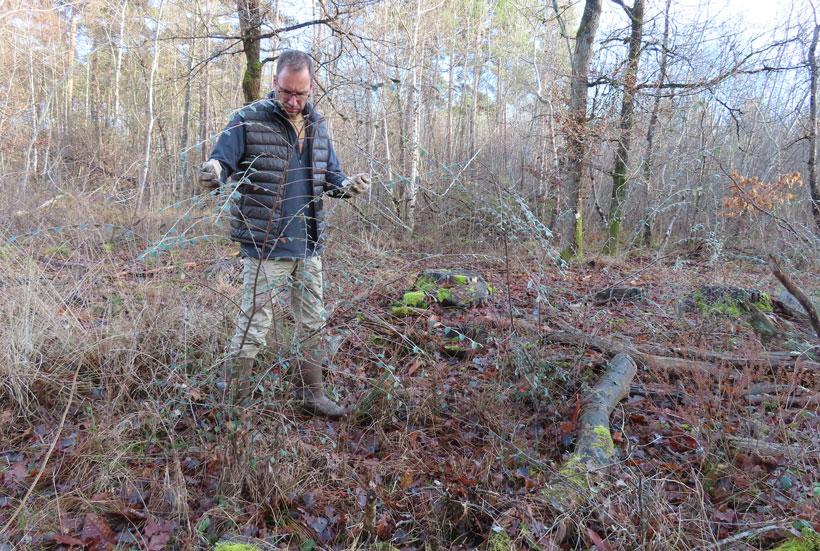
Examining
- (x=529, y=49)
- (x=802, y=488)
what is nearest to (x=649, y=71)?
(x=802, y=488)

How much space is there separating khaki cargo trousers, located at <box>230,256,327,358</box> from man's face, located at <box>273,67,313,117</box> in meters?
0.84

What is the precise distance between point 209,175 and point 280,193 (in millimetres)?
331

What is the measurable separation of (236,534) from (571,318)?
9.98 feet

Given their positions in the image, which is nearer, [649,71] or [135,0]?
[649,71]

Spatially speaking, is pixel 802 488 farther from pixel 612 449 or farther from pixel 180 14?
pixel 180 14

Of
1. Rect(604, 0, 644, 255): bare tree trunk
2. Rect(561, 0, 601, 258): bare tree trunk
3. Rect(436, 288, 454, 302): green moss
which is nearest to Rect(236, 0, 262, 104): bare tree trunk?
Rect(436, 288, 454, 302): green moss

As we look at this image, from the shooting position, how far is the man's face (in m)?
2.32

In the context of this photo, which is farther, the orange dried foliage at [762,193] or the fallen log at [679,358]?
the orange dried foliage at [762,193]

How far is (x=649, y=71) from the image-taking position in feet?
25.2


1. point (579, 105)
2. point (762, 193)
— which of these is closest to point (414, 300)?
point (579, 105)

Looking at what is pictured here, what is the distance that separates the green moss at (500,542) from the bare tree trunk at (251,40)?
6.58 metres

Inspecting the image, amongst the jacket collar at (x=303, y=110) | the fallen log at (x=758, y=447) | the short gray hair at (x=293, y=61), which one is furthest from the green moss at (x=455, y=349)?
the short gray hair at (x=293, y=61)

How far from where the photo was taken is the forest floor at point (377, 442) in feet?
5.91

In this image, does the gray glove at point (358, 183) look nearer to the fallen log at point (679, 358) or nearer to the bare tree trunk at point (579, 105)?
the fallen log at point (679, 358)
